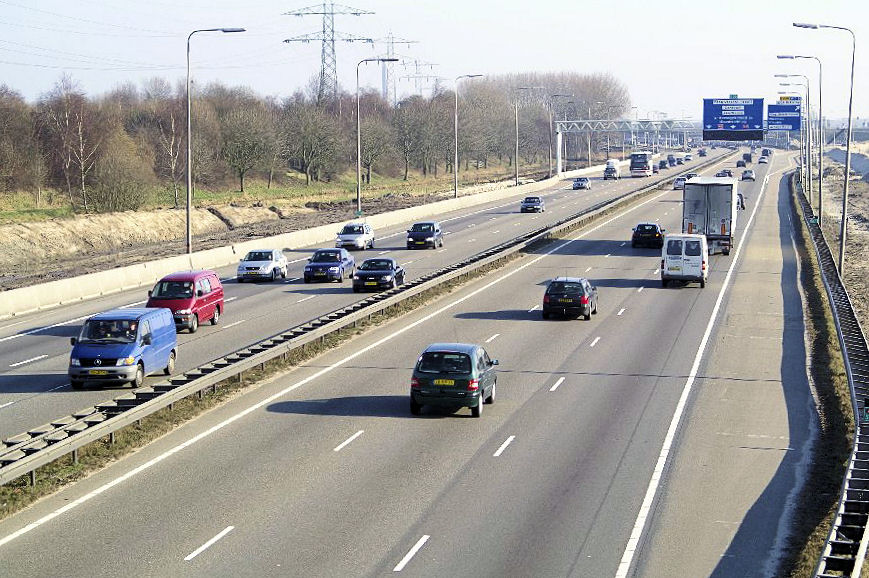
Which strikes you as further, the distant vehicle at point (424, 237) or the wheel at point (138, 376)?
→ the distant vehicle at point (424, 237)

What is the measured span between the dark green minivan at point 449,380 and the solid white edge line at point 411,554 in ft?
24.9

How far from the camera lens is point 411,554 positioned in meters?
16.2

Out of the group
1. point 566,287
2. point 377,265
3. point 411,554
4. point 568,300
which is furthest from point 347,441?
point 377,265

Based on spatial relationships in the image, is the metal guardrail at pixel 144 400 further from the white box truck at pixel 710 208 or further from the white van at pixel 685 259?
the white box truck at pixel 710 208

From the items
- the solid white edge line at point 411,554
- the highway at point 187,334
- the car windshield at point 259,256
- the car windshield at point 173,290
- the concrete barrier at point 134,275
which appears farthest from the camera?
the car windshield at point 259,256

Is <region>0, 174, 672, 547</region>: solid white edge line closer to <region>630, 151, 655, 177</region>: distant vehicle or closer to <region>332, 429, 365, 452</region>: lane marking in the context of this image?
<region>332, 429, 365, 452</region>: lane marking

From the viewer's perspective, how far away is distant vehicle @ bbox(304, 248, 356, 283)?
49656mm

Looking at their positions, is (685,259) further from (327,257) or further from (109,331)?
(109,331)

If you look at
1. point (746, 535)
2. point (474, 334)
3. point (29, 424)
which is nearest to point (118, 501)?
point (29, 424)

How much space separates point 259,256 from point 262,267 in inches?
61.5

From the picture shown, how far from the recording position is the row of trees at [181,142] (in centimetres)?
9162

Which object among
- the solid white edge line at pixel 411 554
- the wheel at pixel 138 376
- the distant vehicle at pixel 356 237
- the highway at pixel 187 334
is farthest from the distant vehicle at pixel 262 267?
the solid white edge line at pixel 411 554

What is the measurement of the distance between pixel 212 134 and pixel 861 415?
103 metres

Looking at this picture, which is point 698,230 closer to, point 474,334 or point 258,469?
point 474,334
